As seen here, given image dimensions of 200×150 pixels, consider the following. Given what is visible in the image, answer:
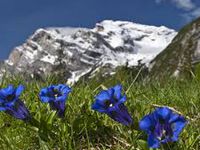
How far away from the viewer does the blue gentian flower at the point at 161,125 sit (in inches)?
129

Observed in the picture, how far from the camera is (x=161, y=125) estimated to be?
10.9 ft

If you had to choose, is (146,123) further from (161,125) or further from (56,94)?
(56,94)

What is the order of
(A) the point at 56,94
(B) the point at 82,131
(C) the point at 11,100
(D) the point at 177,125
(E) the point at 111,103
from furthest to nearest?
(B) the point at 82,131 < (A) the point at 56,94 < (C) the point at 11,100 < (E) the point at 111,103 < (D) the point at 177,125

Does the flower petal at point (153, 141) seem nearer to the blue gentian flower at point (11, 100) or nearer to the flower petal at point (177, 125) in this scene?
the flower petal at point (177, 125)

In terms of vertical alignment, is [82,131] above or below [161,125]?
below

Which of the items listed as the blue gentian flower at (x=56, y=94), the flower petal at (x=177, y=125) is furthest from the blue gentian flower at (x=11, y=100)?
the flower petal at (x=177, y=125)

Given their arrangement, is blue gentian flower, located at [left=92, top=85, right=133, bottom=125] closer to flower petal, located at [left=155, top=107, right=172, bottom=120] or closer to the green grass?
the green grass

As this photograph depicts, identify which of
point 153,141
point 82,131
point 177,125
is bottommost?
point 82,131

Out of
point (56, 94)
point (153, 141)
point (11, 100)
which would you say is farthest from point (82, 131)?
point (153, 141)

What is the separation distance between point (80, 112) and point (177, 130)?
193 cm

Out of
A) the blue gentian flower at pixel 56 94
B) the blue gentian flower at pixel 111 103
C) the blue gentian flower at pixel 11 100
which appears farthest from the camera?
the blue gentian flower at pixel 56 94

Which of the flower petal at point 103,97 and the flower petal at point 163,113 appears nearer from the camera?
the flower petal at point 163,113

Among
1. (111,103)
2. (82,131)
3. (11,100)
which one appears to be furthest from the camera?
(82,131)

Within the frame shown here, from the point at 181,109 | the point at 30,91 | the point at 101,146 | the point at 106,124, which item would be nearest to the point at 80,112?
the point at 106,124
